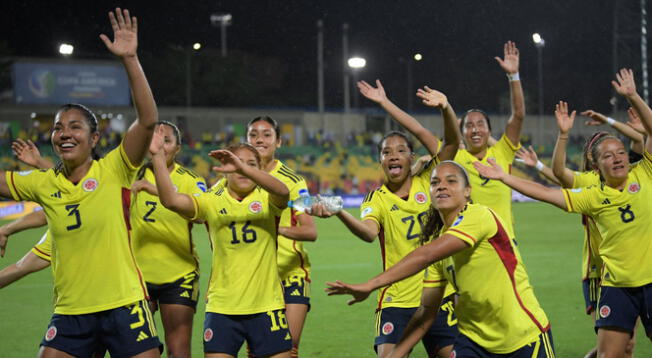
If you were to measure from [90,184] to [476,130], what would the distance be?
418cm

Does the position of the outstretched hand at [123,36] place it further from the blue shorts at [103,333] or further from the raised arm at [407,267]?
the raised arm at [407,267]

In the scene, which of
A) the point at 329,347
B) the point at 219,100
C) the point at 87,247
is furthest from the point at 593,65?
the point at 87,247

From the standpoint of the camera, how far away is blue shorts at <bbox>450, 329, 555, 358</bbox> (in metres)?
4.66

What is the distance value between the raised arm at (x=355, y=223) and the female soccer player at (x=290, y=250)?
601 mm

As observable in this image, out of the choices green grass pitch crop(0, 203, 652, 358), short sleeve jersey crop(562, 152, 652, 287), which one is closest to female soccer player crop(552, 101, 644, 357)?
short sleeve jersey crop(562, 152, 652, 287)

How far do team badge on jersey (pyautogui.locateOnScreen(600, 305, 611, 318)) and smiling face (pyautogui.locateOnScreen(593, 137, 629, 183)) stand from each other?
38.7 inches

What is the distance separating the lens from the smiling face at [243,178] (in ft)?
17.8

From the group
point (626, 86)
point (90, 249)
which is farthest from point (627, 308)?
point (90, 249)

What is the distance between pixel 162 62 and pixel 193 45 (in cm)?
359

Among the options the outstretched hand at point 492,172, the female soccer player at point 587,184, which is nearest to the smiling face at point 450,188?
the outstretched hand at point 492,172

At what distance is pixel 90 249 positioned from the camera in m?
4.79

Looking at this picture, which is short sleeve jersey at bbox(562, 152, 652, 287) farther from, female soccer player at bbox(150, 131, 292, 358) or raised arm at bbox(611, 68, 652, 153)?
female soccer player at bbox(150, 131, 292, 358)

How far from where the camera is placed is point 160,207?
6.64m

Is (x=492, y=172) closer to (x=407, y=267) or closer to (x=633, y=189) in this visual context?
(x=633, y=189)
